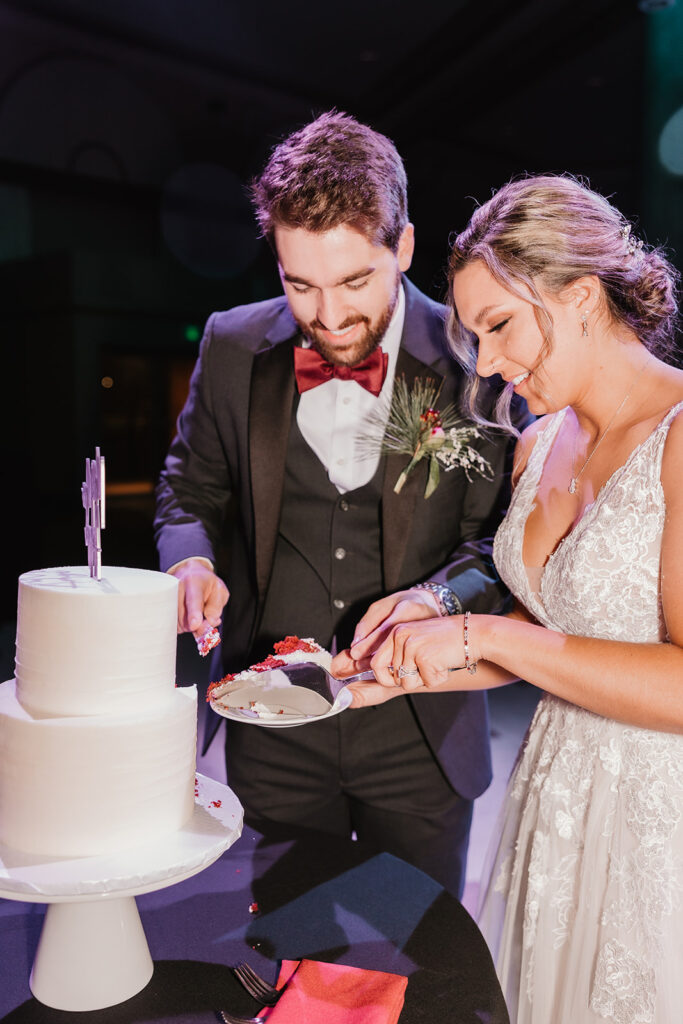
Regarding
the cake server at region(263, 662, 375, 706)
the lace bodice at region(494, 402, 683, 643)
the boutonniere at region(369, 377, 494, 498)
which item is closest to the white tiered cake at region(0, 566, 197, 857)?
the cake server at region(263, 662, 375, 706)

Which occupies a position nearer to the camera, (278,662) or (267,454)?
(278,662)

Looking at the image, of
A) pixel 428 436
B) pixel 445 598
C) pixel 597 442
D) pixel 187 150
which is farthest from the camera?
pixel 187 150

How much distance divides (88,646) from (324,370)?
121cm

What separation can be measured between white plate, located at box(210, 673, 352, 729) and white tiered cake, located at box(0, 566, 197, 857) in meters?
0.35

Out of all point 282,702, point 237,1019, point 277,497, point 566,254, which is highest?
point 566,254

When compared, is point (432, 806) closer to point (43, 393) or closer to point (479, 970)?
point (479, 970)

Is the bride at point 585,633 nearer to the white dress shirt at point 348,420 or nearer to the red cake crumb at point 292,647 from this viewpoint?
the red cake crumb at point 292,647

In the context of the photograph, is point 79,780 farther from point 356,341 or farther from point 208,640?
point 356,341

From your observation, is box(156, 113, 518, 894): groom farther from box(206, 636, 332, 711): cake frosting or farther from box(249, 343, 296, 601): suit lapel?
box(206, 636, 332, 711): cake frosting

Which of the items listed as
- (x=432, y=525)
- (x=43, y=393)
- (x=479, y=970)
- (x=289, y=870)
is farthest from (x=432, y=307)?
(x=43, y=393)

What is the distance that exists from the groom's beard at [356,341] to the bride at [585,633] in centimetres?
31

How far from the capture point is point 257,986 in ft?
3.92

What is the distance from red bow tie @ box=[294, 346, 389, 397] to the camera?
7.15 ft

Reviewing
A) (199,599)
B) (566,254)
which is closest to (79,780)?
(199,599)
